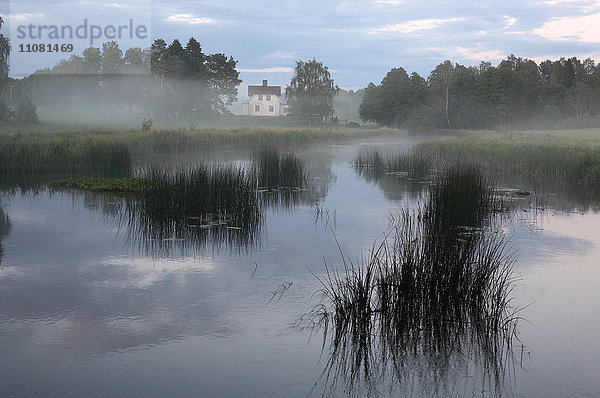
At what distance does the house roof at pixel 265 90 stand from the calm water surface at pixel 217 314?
7963 centimetres

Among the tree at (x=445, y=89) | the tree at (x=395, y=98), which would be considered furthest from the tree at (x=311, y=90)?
the tree at (x=445, y=89)

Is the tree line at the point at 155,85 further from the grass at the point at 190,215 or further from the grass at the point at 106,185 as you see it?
the grass at the point at 190,215

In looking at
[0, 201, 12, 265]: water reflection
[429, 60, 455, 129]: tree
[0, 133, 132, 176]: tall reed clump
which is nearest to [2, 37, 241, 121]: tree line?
[429, 60, 455, 129]: tree

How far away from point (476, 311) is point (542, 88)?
250 feet

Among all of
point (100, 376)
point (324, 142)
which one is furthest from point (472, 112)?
point (100, 376)

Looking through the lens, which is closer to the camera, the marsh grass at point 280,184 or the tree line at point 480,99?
the marsh grass at point 280,184

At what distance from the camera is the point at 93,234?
10.1 metres

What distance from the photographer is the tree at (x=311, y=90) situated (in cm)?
7575

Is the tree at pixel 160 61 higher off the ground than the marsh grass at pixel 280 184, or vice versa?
the tree at pixel 160 61

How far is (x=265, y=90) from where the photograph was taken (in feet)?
295

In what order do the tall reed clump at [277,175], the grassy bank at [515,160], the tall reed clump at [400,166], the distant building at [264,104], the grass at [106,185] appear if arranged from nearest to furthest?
the grass at [106,185] < the tall reed clump at [277,175] < the grassy bank at [515,160] < the tall reed clump at [400,166] < the distant building at [264,104]

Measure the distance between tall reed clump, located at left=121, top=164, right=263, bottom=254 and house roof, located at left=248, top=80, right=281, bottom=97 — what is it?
3053 inches

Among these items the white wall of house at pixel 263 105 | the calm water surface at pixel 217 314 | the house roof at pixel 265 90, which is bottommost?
the calm water surface at pixel 217 314

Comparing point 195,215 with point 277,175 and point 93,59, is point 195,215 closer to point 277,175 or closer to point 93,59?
point 277,175
